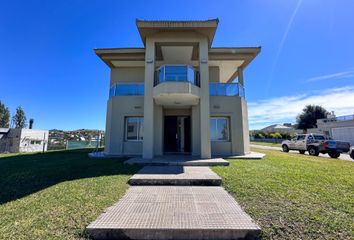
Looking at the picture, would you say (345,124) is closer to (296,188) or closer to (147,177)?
(296,188)

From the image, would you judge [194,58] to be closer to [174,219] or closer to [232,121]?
[232,121]

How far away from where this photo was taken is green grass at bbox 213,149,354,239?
2826mm

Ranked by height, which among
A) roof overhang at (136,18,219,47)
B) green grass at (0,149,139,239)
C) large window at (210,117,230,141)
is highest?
roof overhang at (136,18,219,47)

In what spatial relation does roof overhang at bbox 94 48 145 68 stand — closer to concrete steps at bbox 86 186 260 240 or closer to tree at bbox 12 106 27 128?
concrete steps at bbox 86 186 260 240

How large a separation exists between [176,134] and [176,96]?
165 inches

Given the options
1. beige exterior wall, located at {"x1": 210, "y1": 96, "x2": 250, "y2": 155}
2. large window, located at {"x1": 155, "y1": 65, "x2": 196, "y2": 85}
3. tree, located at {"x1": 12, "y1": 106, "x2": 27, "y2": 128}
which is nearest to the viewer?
large window, located at {"x1": 155, "y1": 65, "x2": 196, "y2": 85}

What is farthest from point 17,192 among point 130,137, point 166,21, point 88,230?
point 166,21

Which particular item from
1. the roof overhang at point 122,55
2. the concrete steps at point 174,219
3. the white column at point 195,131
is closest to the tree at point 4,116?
the roof overhang at point 122,55

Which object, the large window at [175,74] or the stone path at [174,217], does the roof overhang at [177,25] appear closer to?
the large window at [175,74]

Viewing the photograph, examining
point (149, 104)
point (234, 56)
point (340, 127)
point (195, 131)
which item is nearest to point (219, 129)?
point (195, 131)

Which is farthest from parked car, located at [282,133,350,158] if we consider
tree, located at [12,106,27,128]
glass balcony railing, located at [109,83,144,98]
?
tree, located at [12,106,27,128]

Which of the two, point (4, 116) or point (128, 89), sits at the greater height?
point (4, 116)

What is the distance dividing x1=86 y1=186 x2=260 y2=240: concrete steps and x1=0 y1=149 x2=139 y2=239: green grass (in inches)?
14.0

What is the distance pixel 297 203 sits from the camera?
3881mm
